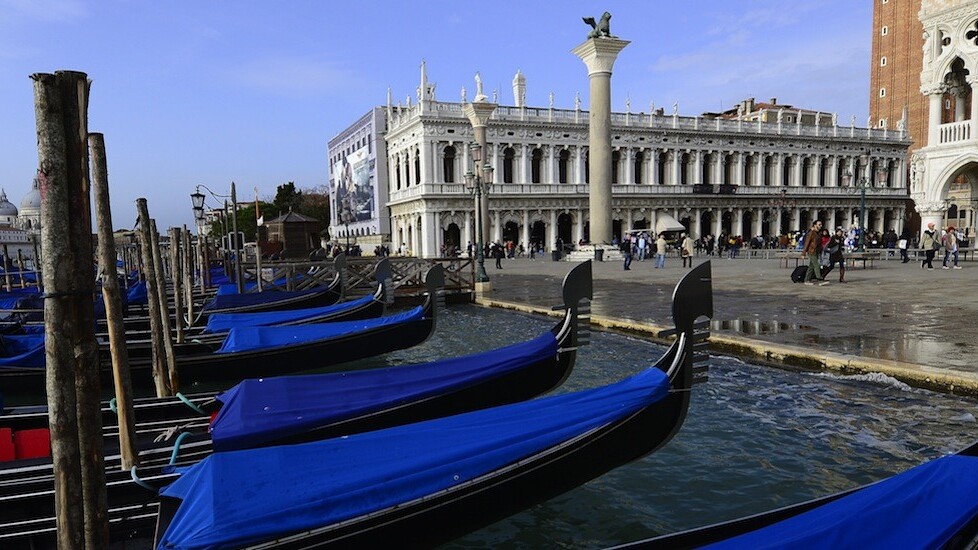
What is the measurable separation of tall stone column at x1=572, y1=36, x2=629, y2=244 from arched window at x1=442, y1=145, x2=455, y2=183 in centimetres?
1404

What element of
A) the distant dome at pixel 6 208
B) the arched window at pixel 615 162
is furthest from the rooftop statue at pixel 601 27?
the distant dome at pixel 6 208

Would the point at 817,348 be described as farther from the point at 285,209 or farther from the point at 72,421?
the point at 285,209

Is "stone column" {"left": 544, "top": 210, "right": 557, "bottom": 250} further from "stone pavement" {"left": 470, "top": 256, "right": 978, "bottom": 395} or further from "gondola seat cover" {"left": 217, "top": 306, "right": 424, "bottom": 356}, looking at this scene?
"gondola seat cover" {"left": 217, "top": 306, "right": 424, "bottom": 356}

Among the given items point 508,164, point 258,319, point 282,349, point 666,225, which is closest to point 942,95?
point 666,225

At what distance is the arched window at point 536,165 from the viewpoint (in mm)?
36344

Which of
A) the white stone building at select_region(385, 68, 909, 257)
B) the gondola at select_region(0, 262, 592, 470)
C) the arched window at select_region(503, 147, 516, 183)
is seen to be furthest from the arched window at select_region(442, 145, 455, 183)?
the gondola at select_region(0, 262, 592, 470)

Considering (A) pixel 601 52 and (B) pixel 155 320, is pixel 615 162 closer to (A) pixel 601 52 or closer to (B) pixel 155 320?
(A) pixel 601 52

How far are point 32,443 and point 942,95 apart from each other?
24935mm

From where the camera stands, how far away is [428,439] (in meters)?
2.84

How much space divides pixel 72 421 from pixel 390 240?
130ft

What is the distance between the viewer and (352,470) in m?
2.56

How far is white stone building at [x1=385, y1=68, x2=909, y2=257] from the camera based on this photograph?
1353 inches

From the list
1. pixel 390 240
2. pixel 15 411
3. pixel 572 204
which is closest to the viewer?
pixel 15 411

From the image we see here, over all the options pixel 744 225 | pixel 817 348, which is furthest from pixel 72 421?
pixel 744 225
